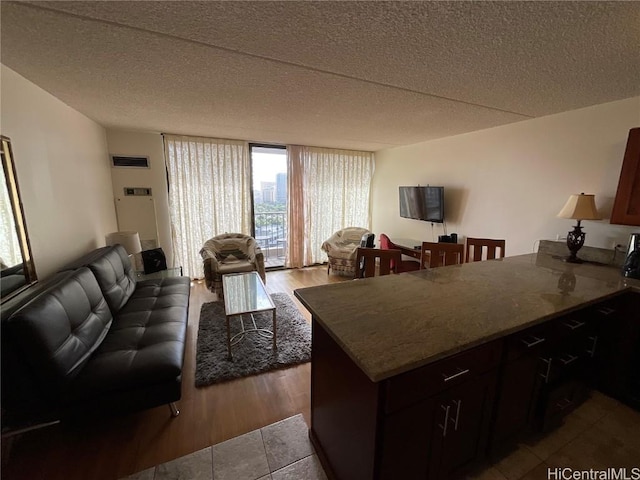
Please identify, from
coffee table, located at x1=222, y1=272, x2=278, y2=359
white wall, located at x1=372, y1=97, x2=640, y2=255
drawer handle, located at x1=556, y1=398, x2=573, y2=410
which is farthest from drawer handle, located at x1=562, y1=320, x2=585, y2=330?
coffee table, located at x1=222, y1=272, x2=278, y2=359

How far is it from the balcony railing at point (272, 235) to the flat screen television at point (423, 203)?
2121 millimetres

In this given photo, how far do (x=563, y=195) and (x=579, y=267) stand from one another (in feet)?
2.64

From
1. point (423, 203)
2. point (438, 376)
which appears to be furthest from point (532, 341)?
point (423, 203)

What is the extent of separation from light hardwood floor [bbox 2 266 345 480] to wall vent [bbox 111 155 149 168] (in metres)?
3.04

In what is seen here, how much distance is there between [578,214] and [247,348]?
3111 mm

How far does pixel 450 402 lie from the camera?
110 cm

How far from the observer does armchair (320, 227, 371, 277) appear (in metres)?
4.38

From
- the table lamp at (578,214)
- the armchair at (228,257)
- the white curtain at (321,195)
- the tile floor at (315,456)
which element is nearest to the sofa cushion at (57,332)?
the tile floor at (315,456)

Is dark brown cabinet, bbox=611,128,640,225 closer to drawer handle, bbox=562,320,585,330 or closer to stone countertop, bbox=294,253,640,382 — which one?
stone countertop, bbox=294,253,640,382

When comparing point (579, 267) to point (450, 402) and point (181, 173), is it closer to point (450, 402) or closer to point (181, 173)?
point (450, 402)

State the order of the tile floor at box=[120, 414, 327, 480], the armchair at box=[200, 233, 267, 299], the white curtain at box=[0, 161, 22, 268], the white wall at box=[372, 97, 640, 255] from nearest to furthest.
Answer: the tile floor at box=[120, 414, 327, 480] < the white curtain at box=[0, 161, 22, 268] < the white wall at box=[372, 97, 640, 255] < the armchair at box=[200, 233, 267, 299]

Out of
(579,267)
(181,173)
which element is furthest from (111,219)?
(579,267)

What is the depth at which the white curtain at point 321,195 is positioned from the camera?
4.73 meters

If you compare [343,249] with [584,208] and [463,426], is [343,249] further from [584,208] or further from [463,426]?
[463,426]
